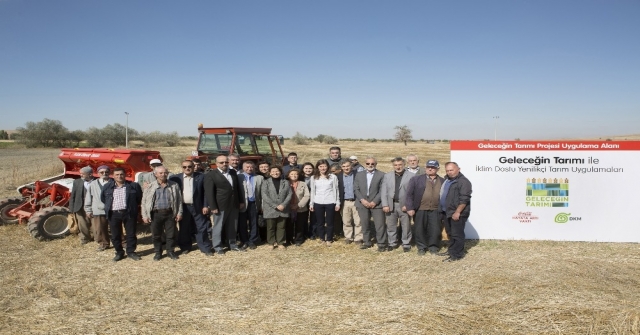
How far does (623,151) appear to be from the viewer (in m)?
7.21

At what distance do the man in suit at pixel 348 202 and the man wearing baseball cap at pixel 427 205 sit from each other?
1.01 m

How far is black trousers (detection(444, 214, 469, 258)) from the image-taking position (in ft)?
20.0

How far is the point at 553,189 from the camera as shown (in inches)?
292

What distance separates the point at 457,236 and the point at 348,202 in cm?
191

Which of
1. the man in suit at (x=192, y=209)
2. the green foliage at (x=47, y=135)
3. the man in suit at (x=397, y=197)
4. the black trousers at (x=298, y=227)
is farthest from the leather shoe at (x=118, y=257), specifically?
the green foliage at (x=47, y=135)

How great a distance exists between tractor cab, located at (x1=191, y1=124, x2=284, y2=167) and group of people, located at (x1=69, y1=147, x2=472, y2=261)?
7.69ft

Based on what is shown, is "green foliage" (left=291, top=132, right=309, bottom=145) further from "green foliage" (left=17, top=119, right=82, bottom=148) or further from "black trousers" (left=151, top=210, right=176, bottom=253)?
"black trousers" (left=151, top=210, right=176, bottom=253)

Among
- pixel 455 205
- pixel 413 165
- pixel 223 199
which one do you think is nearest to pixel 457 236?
pixel 455 205

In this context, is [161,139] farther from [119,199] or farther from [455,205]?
[455,205]

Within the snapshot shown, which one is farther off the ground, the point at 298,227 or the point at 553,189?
the point at 553,189

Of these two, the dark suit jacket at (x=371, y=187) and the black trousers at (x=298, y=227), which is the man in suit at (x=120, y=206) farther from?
the dark suit jacket at (x=371, y=187)

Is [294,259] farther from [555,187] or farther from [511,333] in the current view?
[555,187]

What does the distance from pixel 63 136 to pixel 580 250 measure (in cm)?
4759

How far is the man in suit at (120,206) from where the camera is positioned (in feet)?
20.0
